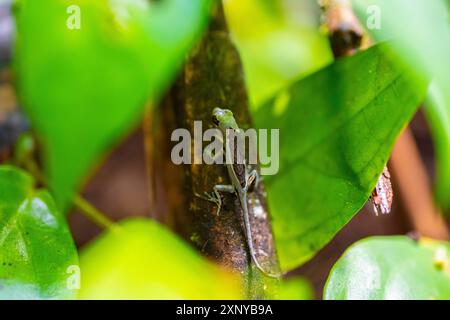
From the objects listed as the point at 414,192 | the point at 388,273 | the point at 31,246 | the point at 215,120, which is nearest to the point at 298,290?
the point at 388,273

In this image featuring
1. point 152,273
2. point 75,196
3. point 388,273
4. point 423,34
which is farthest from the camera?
point 75,196

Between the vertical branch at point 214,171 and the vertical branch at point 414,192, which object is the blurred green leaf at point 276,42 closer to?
the vertical branch at point 414,192

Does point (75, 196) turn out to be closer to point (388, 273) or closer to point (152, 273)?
point (152, 273)

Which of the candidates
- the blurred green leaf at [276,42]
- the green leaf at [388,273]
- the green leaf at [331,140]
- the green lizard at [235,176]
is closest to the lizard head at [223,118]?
the green lizard at [235,176]

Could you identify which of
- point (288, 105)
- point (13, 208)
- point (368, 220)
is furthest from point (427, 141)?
point (13, 208)

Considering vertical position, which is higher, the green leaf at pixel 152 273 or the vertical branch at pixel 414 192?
the green leaf at pixel 152 273
